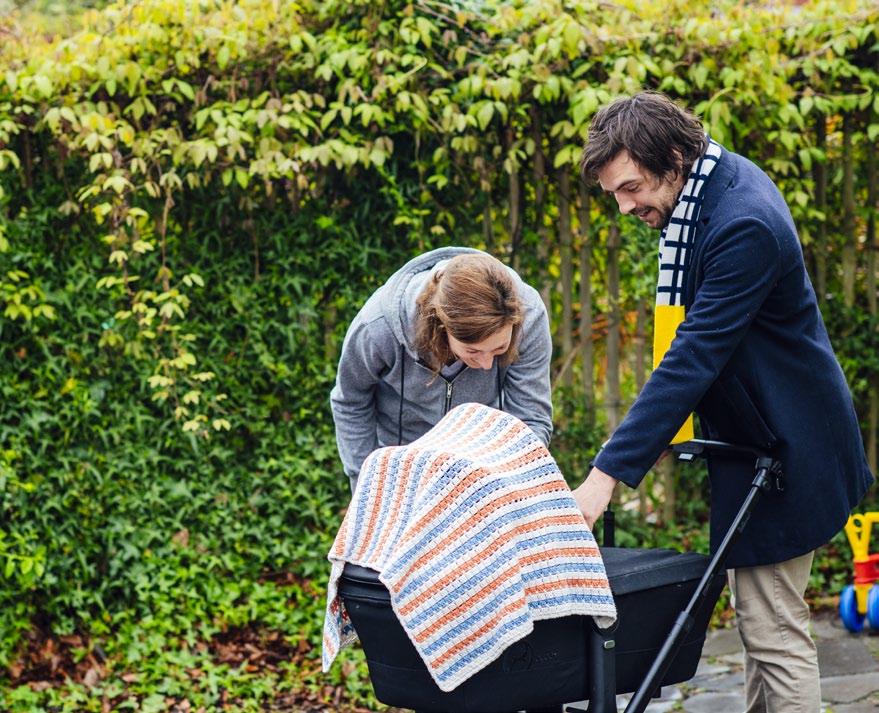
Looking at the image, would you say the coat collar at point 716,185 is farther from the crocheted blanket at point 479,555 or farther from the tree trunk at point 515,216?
the tree trunk at point 515,216

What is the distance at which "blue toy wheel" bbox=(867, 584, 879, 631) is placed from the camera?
4219 millimetres

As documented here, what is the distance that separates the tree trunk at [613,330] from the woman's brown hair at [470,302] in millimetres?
2267

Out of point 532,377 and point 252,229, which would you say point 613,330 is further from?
point 532,377

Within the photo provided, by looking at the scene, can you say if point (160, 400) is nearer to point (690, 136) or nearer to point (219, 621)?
point (219, 621)

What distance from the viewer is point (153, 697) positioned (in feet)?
13.0

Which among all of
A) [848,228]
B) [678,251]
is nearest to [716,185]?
[678,251]

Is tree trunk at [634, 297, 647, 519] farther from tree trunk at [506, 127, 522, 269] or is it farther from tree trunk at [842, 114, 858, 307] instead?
tree trunk at [842, 114, 858, 307]

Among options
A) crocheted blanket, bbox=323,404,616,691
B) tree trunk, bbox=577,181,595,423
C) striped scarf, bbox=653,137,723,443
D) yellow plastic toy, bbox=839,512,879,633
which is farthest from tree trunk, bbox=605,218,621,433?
crocheted blanket, bbox=323,404,616,691

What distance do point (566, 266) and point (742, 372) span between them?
252 centimetres

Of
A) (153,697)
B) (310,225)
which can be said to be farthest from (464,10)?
(153,697)

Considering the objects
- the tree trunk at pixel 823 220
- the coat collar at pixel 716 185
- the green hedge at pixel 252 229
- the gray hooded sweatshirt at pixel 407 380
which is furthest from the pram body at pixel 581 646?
the tree trunk at pixel 823 220

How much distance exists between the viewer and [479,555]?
2131mm

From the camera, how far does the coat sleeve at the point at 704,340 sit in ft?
7.71

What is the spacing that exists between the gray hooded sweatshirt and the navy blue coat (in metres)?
0.54
